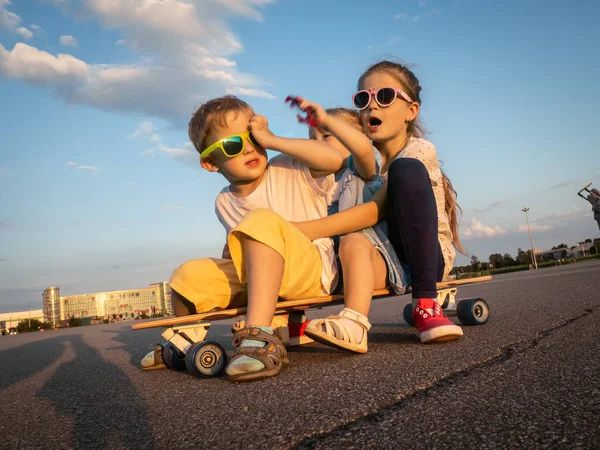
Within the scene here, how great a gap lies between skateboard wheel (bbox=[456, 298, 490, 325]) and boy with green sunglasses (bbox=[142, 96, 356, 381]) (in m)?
1.00

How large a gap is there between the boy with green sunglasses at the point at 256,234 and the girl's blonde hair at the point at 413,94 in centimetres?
80

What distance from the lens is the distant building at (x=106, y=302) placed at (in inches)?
3383

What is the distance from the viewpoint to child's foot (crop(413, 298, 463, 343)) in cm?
225

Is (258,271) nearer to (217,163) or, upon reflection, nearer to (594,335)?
(217,163)

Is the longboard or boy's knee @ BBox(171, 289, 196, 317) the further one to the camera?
boy's knee @ BBox(171, 289, 196, 317)

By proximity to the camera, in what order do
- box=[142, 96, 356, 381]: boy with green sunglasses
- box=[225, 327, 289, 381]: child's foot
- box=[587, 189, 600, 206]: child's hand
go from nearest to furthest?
box=[225, 327, 289, 381]: child's foot → box=[142, 96, 356, 381]: boy with green sunglasses → box=[587, 189, 600, 206]: child's hand

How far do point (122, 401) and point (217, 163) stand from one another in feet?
4.81

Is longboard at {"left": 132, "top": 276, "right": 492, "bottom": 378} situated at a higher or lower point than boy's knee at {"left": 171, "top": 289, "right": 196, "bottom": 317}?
lower

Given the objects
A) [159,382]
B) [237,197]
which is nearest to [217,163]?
[237,197]

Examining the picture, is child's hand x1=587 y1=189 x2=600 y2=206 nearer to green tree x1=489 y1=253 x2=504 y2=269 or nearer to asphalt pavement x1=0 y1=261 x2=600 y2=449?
asphalt pavement x1=0 y1=261 x2=600 y2=449

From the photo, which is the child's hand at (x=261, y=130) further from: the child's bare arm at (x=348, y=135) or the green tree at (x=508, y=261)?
the green tree at (x=508, y=261)

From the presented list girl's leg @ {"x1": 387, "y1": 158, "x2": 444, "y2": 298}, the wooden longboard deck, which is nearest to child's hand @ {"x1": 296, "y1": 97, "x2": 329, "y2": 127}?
girl's leg @ {"x1": 387, "y1": 158, "x2": 444, "y2": 298}

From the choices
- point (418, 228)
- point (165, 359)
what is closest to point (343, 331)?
point (418, 228)

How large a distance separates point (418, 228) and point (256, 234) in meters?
0.88
